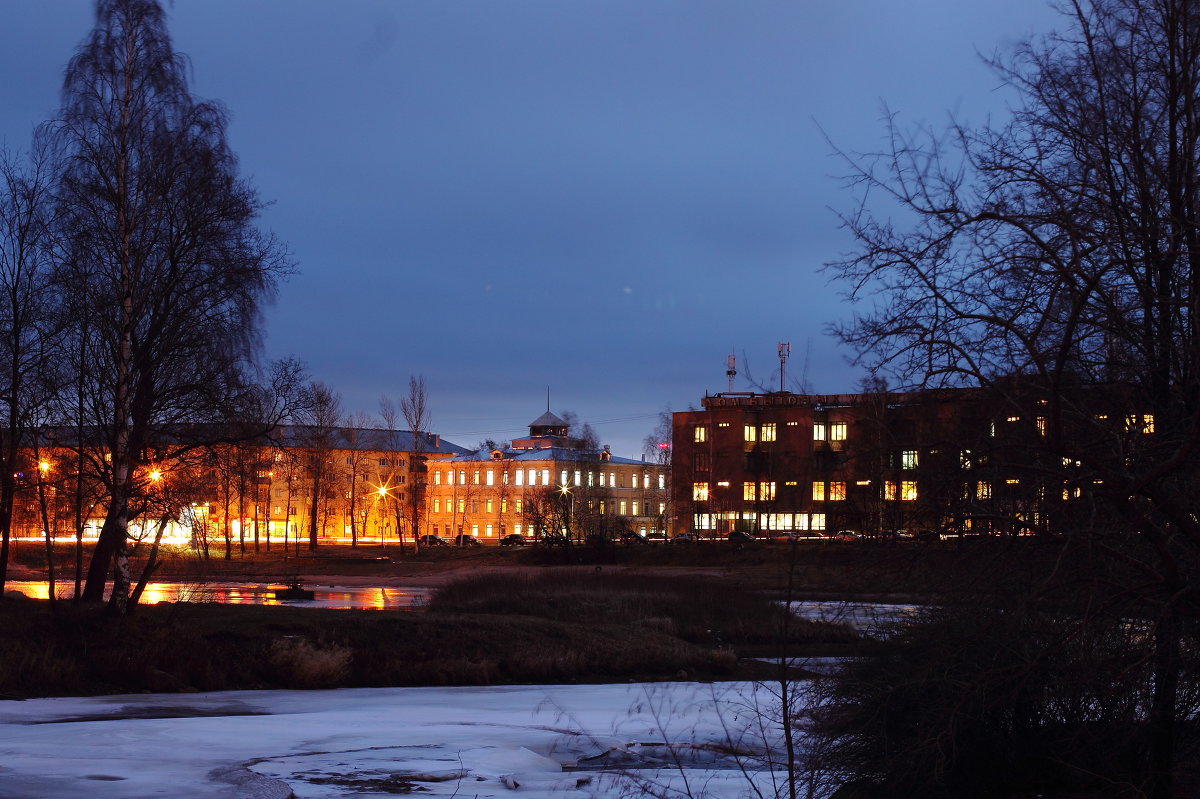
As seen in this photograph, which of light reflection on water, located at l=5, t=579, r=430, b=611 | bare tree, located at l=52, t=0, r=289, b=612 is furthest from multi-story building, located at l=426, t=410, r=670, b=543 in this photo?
bare tree, located at l=52, t=0, r=289, b=612

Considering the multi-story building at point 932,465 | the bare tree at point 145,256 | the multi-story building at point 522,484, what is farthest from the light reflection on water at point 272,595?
the multi-story building at point 522,484

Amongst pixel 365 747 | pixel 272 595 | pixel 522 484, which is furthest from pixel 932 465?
pixel 522 484

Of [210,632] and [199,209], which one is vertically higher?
[199,209]

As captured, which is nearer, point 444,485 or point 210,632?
point 210,632

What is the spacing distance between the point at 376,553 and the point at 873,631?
8476 cm

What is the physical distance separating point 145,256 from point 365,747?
14.5 metres

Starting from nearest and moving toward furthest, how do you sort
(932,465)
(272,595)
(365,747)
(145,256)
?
(932,465), (365,747), (145,256), (272,595)

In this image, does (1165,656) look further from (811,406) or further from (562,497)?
(562,497)

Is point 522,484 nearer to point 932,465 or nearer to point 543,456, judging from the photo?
point 543,456

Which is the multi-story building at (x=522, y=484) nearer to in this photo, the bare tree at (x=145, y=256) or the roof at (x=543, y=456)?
the roof at (x=543, y=456)

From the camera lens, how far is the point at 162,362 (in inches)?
964

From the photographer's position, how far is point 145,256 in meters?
24.6

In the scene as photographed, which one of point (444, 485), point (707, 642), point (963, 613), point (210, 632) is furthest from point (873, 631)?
point (444, 485)

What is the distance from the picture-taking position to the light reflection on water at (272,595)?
37.9 metres
